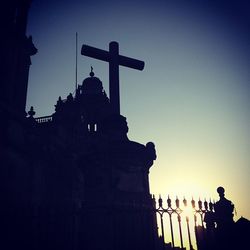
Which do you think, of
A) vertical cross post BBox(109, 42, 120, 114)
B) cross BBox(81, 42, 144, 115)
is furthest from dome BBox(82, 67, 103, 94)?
vertical cross post BBox(109, 42, 120, 114)

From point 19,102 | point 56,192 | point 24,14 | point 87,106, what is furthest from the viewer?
point 87,106

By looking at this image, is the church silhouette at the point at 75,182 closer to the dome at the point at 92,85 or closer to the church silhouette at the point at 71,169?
the church silhouette at the point at 71,169

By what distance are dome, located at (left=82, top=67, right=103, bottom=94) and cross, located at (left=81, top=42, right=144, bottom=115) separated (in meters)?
20.7

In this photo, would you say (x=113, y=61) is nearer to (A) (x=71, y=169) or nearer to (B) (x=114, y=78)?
(B) (x=114, y=78)

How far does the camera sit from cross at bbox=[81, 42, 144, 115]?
36.3ft

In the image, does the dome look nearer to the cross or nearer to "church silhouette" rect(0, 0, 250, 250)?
"church silhouette" rect(0, 0, 250, 250)

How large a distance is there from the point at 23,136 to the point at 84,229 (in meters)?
14.9

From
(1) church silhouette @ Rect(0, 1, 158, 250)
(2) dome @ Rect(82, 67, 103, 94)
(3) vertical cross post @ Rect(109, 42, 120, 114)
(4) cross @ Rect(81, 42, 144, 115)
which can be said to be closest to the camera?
(1) church silhouette @ Rect(0, 1, 158, 250)

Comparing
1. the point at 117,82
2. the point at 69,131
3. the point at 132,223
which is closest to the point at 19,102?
the point at 69,131

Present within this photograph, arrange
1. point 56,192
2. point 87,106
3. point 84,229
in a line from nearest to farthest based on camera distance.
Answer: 1. point 84,229
2. point 56,192
3. point 87,106

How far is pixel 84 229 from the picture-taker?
24.9 feet

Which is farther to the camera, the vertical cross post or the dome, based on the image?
the dome

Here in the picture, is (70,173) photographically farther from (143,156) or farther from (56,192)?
(143,156)

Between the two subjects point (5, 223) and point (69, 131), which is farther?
point (69, 131)
